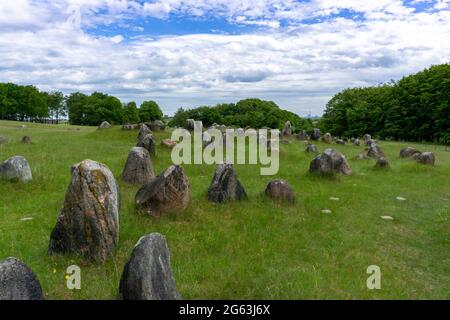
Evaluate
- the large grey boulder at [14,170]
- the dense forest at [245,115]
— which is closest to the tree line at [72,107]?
the dense forest at [245,115]

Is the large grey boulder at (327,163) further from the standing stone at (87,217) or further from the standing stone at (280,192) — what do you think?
the standing stone at (87,217)

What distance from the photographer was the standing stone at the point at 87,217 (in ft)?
28.6

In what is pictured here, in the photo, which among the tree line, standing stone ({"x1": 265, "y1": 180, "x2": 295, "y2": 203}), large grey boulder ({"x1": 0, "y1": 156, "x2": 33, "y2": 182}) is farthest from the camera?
the tree line

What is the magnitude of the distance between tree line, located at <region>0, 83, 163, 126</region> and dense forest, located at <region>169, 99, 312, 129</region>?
10.9 m

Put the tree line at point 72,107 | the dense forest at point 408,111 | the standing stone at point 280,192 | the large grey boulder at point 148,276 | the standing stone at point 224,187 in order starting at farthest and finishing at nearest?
the tree line at point 72,107 → the dense forest at point 408,111 → the standing stone at point 280,192 → the standing stone at point 224,187 → the large grey boulder at point 148,276

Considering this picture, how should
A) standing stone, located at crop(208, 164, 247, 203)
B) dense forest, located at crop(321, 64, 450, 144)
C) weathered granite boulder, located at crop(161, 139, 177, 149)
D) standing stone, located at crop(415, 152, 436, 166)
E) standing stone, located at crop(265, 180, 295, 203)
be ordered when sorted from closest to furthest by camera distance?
standing stone, located at crop(208, 164, 247, 203) < standing stone, located at crop(265, 180, 295, 203) < standing stone, located at crop(415, 152, 436, 166) < weathered granite boulder, located at crop(161, 139, 177, 149) < dense forest, located at crop(321, 64, 450, 144)

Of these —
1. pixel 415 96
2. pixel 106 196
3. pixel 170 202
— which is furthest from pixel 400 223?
pixel 415 96

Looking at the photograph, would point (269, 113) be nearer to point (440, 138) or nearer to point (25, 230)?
point (440, 138)

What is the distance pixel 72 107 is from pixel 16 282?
115074mm

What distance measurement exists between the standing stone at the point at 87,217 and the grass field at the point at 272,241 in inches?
13.5

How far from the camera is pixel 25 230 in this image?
10.5 m

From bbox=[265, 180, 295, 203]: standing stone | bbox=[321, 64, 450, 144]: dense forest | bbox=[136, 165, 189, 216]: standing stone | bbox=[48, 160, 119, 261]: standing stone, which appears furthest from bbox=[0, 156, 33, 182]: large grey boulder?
bbox=[321, 64, 450, 144]: dense forest

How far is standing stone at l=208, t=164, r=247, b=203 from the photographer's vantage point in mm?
13195

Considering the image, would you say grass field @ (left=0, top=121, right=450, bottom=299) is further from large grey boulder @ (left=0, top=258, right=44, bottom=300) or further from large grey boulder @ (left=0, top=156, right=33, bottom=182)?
large grey boulder @ (left=0, top=258, right=44, bottom=300)
